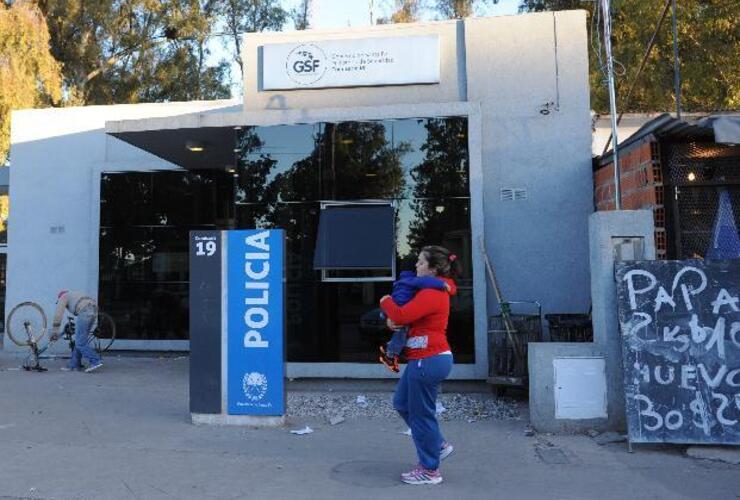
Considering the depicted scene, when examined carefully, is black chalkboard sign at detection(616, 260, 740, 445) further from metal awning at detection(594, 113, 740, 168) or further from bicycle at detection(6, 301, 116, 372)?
bicycle at detection(6, 301, 116, 372)

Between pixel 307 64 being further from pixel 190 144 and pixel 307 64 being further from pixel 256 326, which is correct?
pixel 256 326

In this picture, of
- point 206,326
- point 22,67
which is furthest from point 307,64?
point 22,67

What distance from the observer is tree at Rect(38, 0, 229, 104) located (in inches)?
964

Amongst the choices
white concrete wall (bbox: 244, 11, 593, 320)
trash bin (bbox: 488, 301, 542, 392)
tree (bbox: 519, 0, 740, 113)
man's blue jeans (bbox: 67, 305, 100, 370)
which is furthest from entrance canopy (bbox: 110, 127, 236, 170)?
tree (bbox: 519, 0, 740, 113)

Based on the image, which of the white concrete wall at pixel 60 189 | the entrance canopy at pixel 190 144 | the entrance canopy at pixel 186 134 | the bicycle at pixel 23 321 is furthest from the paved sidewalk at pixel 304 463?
the white concrete wall at pixel 60 189

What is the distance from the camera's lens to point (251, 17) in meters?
28.8

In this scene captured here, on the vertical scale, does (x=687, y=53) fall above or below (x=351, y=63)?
above

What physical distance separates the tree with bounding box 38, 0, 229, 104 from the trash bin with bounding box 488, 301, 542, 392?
21.4 m

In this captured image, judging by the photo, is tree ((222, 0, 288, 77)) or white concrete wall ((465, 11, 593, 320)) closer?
white concrete wall ((465, 11, 593, 320))

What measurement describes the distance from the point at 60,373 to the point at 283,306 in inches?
233

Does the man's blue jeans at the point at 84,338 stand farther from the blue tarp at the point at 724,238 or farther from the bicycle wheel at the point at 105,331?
the blue tarp at the point at 724,238

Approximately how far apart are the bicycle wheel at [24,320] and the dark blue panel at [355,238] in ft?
24.0

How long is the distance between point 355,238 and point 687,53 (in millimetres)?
13720

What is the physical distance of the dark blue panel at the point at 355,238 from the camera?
866 centimetres
